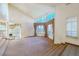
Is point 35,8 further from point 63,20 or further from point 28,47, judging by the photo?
point 28,47

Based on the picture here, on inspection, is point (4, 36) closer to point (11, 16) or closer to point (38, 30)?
point (11, 16)

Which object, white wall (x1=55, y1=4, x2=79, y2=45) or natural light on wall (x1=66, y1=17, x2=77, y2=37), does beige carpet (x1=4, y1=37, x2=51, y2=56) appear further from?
natural light on wall (x1=66, y1=17, x2=77, y2=37)

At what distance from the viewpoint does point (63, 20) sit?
2.07 m

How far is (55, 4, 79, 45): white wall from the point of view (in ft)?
6.59

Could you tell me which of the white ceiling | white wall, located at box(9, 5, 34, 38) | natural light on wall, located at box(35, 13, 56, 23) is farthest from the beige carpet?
the white ceiling

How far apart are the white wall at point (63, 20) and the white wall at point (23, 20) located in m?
0.40

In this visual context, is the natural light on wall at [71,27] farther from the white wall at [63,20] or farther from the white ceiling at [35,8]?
the white ceiling at [35,8]

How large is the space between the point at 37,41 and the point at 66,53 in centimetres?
47

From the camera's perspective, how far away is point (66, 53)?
2.08m

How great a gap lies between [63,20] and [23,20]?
61 cm

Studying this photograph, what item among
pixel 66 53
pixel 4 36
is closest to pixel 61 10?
pixel 66 53

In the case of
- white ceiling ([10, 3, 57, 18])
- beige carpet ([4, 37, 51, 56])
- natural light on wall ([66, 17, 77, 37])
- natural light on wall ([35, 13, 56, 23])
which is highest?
white ceiling ([10, 3, 57, 18])

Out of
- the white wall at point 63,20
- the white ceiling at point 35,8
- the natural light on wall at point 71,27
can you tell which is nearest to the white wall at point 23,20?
the white ceiling at point 35,8

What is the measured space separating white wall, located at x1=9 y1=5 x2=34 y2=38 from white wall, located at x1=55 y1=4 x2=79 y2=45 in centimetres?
40
